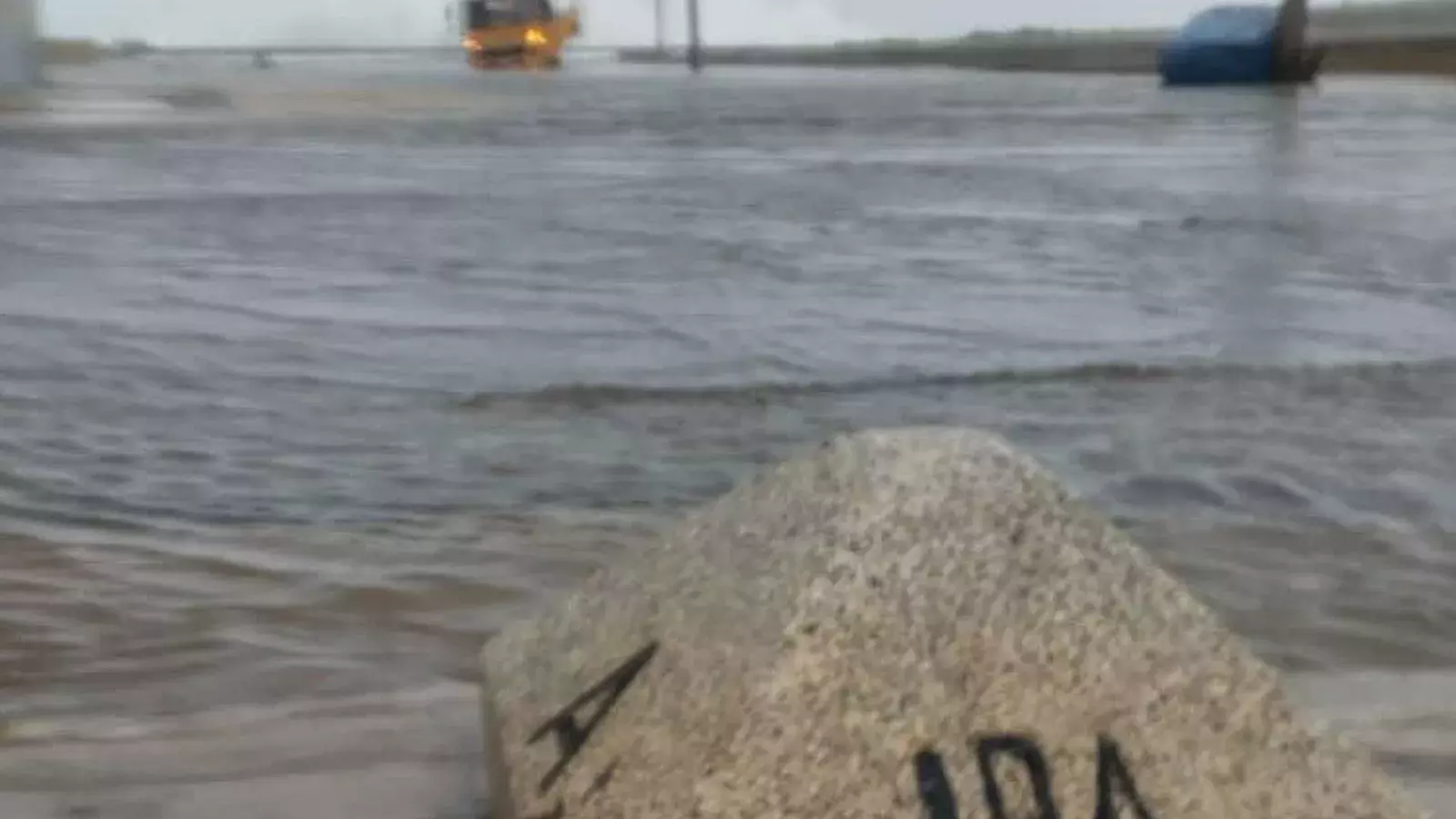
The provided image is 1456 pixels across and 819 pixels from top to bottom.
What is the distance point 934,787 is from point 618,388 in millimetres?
3144

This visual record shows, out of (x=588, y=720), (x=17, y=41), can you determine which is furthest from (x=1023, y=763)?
(x=17, y=41)

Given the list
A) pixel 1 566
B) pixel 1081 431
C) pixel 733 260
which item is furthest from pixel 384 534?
pixel 733 260

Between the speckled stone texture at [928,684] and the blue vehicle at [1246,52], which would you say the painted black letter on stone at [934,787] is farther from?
the blue vehicle at [1246,52]

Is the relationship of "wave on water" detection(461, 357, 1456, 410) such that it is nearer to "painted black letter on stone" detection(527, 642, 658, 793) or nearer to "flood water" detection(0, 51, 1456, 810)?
"flood water" detection(0, 51, 1456, 810)

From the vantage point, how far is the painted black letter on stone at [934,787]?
125 cm

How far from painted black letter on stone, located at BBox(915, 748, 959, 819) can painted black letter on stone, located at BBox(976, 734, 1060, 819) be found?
2 centimetres

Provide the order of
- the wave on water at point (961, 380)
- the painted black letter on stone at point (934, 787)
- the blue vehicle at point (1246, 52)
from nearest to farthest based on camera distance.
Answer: the painted black letter on stone at point (934, 787) → the wave on water at point (961, 380) → the blue vehicle at point (1246, 52)

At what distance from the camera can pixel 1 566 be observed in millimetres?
2885

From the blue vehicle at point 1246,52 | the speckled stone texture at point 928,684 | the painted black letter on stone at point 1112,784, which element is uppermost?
the speckled stone texture at point 928,684

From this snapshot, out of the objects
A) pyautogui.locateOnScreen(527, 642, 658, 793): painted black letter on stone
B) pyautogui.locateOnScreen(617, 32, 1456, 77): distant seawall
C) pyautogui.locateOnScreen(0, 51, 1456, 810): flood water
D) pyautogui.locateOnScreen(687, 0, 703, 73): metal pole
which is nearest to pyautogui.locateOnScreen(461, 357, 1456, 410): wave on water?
pyautogui.locateOnScreen(0, 51, 1456, 810): flood water

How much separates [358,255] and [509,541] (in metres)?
3.80

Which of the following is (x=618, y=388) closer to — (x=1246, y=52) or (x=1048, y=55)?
(x=1246, y=52)

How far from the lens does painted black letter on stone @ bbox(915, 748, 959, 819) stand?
1245 mm

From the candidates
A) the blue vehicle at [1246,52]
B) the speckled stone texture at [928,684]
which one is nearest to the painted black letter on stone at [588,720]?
the speckled stone texture at [928,684]
